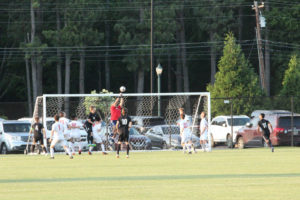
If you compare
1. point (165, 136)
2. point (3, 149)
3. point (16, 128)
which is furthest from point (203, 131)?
point (3, 149)

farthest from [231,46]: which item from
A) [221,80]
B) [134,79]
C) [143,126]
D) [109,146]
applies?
[134,79]

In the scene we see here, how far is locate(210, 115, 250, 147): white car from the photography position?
4284cm

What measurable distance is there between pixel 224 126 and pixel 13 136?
11.5 meters

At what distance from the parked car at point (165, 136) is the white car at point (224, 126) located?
126 inches

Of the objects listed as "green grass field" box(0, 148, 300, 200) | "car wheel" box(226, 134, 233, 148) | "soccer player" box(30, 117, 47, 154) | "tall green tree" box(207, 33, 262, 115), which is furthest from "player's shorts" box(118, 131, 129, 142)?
"tall green tree" box(207, 33, 262, 115)

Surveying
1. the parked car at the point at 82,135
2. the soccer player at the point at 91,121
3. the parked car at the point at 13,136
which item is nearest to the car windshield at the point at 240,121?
the parked car at the point at 82,135

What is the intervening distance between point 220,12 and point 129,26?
8285 millimetres

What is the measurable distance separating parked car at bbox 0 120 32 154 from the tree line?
32401mm

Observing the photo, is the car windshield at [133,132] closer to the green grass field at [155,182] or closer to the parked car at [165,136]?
the parked car at [165,136]

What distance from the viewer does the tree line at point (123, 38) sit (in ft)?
237

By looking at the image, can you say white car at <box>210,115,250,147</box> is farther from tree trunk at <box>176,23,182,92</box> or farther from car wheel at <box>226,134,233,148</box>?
tree trunk at <box>176,23,182,92</box>

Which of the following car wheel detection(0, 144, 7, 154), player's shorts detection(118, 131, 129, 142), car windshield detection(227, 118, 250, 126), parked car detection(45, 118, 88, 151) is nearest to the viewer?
player's shorts detection(118, 131, 129, 142)

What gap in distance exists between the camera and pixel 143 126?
4162 cm

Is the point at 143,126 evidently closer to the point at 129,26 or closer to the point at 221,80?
the point at 221,80
